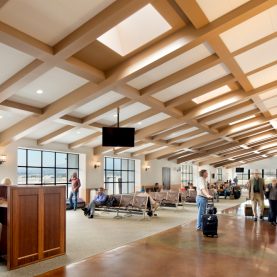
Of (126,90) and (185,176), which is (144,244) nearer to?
(126,90)

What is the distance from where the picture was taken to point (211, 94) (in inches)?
383

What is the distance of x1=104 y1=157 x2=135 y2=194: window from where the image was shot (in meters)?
15.6

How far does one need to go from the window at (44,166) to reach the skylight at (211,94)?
20.4ft

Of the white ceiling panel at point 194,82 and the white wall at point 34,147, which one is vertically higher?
the white ceiling panel at point 194,82

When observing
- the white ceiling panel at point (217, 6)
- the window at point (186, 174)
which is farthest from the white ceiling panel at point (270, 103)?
the window at point (186, 174)

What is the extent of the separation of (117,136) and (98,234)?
8.86 ft

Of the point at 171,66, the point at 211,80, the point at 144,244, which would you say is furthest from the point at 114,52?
the point at 144,244

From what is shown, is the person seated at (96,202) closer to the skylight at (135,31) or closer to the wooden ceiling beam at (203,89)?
the wooden ceiling beam at (203,89)

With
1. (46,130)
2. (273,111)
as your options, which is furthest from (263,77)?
(46,130)

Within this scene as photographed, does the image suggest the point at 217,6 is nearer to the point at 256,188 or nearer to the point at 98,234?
the point at 98,234

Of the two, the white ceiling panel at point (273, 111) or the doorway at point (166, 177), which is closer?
the white ceiling panel at point (273, 111)

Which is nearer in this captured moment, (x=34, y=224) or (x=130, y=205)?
(x=34, y=224)

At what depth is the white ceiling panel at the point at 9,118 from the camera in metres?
8.42

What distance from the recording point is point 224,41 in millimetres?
6094
